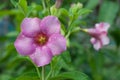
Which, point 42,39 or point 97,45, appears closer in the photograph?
point 42,39

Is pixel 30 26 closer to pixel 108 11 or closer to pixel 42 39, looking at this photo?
pixel 42 39

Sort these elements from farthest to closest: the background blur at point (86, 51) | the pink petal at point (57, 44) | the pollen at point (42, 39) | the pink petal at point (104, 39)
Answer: the background blur at point (86, 51)
the pink petal at point (104, 39)
the pollen at point (42, 39)
the pink petal at point (57, 44)

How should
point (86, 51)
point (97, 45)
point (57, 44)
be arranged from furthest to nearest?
point (86, 51)
point (97, 45)
point (57, 44)

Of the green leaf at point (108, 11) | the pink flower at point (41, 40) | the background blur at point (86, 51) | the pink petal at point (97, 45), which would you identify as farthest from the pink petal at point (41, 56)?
the green leaf at point (108, 11)

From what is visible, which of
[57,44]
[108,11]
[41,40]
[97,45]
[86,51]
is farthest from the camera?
[86,51]

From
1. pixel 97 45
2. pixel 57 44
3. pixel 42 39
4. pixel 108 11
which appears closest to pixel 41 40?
pixel 42 39

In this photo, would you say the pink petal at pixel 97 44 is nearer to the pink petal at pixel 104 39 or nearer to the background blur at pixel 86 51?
the pink petal at pixel 104 39

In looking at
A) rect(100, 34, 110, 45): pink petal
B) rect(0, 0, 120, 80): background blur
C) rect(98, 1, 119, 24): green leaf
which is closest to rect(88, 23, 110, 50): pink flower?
rect(100, 34, 110, 45): pink petal

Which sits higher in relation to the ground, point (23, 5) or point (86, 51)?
point (23, 5)

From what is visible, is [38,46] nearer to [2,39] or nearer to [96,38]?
[96,38]
